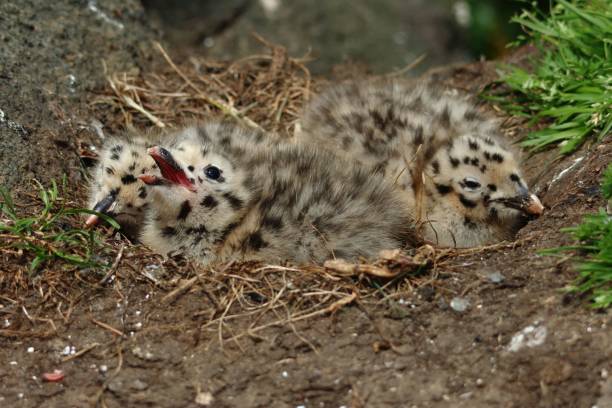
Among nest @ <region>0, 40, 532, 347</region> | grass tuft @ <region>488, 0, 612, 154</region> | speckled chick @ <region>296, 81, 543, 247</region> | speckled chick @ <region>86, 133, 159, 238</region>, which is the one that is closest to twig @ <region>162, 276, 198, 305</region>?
nest @ <region>0, 40, 532, 347</region>

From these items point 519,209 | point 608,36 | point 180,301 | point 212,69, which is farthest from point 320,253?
point 212,69

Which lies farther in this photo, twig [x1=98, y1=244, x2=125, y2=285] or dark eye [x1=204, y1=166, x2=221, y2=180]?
dark eye [x1=204, y1=166, x2=221, y2=180]

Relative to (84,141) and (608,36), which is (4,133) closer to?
(84,141)

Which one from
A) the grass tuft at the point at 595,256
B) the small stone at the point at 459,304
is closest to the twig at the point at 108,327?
the small stone at the point at 459,304

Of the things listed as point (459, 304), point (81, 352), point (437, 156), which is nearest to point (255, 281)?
point (81, 352)

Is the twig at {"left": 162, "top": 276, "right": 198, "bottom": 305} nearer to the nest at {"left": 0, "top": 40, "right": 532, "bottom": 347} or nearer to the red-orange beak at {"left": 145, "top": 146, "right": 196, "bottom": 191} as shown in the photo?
the nest at {"left": 0, "top": 40, "right": 532, "bottom": 347}

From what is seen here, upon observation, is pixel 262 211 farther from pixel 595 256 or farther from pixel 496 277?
pixel 595 256
